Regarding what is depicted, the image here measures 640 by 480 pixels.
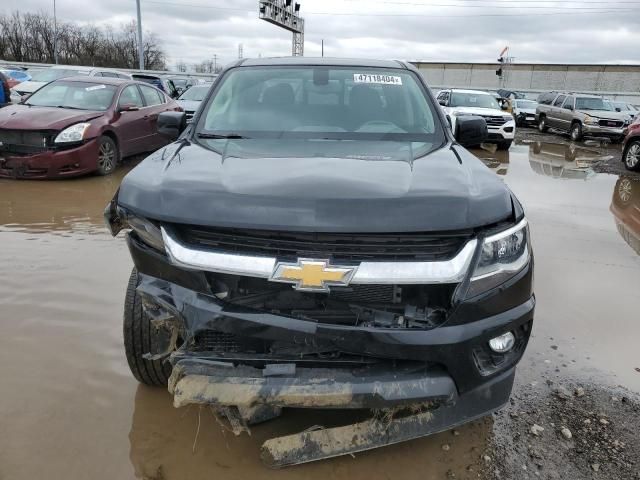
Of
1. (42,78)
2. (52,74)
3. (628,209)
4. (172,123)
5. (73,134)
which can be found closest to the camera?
(172,123)

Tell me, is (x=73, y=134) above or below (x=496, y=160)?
above

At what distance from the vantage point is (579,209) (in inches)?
296

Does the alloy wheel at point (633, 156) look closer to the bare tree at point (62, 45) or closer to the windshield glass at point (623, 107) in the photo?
the windshield glass at point (623, 107)

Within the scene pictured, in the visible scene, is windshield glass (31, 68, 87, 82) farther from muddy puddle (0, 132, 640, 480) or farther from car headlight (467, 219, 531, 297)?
car headlight (467, 219, 531, 297)

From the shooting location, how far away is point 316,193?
6.61 ft

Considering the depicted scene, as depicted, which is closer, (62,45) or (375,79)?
(375,79)

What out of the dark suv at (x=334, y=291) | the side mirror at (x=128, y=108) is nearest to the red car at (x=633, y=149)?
the side mirror at (x=128, y=108)

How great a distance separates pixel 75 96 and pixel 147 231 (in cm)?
763

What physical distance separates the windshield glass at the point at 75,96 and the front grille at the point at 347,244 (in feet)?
24.4

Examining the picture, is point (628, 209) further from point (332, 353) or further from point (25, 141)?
point (25, 141)

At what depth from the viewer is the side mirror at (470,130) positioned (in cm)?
364

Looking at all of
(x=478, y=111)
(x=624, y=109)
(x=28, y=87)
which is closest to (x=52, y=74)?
(x=28, y=87)

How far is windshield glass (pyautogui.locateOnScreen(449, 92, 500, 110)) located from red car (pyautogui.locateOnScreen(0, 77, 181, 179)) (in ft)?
30.6

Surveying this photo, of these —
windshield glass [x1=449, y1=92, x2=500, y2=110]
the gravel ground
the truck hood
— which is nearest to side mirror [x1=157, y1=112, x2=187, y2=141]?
the truck hood
